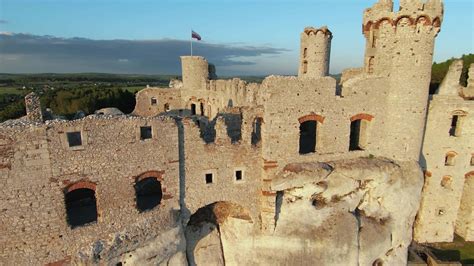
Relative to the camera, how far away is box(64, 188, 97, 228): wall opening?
15901 mm

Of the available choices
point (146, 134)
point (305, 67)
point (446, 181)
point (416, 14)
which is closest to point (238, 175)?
point (146, 134)

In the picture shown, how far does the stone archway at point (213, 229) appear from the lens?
739 inches

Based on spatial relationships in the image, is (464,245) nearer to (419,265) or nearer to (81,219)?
(419,265)

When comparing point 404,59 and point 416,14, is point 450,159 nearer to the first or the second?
point 404,59

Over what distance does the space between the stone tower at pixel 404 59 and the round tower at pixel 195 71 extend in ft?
52.2

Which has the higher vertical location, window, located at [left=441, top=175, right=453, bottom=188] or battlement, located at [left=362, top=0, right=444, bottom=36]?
battlement, located at [left=362, top=0, right=444, bottom=36]

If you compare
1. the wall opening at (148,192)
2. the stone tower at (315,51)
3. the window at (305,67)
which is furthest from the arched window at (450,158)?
the wall opening at (148,192)

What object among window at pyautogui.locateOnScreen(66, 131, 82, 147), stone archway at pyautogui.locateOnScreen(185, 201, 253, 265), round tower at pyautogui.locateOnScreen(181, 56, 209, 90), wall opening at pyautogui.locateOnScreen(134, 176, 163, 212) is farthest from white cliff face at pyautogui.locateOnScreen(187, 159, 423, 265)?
round tower at pyautogui.locateOnScreen(181, 56, 209, 90)

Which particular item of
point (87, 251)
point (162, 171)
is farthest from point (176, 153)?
point (87, 251)

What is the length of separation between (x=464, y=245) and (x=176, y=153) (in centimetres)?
2405

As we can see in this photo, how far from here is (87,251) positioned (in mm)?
14102

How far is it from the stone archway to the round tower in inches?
603

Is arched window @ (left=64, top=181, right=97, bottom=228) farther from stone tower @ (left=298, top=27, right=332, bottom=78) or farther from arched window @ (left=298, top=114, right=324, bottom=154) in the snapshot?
stone tower @ (left=298, top=27, right=332, bottom=78)

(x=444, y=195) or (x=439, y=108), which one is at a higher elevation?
(x=439, y=108)
